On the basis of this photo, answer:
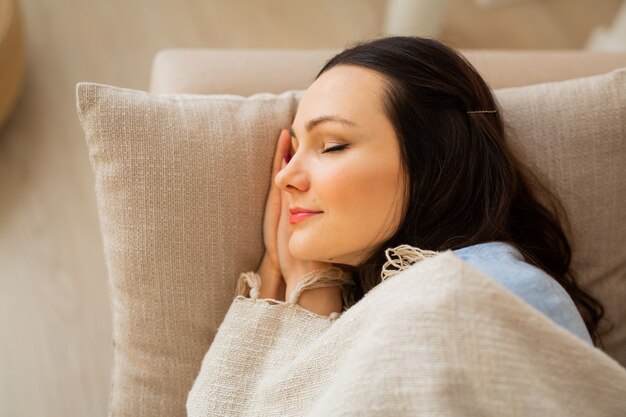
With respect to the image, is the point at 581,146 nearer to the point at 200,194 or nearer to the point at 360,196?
the point at 360,196

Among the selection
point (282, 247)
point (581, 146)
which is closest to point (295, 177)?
point (282, 247)

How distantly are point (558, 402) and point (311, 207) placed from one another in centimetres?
51

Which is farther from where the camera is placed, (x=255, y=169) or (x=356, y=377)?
(x=255, y=169)

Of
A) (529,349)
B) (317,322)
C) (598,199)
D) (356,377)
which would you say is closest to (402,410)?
(356,377)

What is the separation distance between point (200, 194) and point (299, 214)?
0.22 meters

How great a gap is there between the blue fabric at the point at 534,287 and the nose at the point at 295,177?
0.32 m

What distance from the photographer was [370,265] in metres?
1.06

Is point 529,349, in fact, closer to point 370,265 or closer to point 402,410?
point 402,410

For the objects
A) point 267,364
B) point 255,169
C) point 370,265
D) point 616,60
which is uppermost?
point 616,60

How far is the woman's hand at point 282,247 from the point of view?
3.67 ft

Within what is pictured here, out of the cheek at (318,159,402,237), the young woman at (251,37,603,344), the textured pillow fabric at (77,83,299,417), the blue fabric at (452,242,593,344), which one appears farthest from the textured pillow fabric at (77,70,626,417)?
the blue fabric at (452,242,593,344)

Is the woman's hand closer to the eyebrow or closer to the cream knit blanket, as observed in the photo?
the eyebrow

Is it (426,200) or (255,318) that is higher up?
(426,200)

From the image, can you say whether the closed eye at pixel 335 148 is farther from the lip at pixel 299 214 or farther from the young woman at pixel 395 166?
the lip at pixel 299 214
